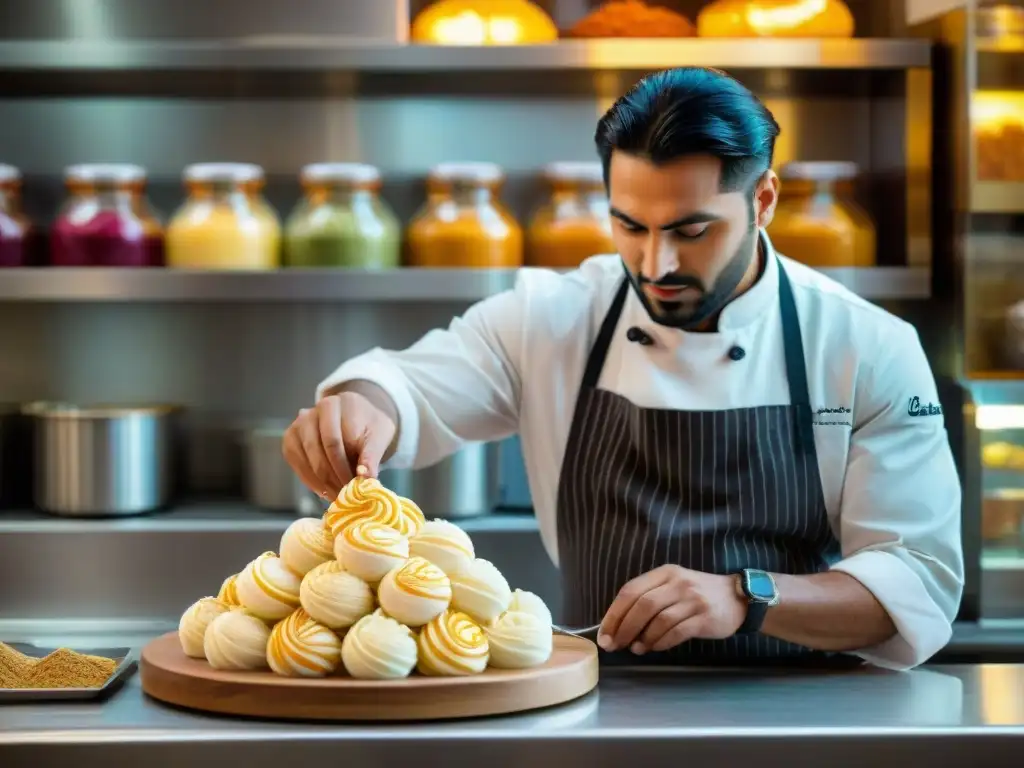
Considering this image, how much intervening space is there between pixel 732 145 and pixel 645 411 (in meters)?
0.40

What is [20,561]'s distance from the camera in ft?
8.65

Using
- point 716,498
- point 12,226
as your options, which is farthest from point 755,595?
point 12,226

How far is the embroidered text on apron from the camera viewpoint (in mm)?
1724

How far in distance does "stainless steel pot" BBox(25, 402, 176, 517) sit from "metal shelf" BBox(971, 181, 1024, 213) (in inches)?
65.8

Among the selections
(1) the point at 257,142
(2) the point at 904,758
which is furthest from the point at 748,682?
(1) the point at 257,142

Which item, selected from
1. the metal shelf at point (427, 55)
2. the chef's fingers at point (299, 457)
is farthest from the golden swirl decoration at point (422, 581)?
the metal shelf at point (427, 55)

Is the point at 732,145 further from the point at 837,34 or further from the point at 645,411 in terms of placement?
the point at 837,34

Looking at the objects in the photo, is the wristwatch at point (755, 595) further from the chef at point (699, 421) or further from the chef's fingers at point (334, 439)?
the chef's fingers at point (334, 439)

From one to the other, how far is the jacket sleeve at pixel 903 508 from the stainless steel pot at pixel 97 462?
4.83ft

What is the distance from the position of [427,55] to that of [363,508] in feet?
4.88

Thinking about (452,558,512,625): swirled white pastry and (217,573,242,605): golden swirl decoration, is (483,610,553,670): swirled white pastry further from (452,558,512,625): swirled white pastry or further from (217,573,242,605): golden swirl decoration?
(217,573,242,605): golden swirl decoration

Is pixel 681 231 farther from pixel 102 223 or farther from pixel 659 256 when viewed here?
pixel 102 223

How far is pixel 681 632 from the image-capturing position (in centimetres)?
143

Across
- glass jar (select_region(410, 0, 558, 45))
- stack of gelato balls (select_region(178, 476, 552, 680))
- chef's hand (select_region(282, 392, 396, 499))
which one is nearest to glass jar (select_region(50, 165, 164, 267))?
glass jar (select_region(410, 0, 558, 45))
